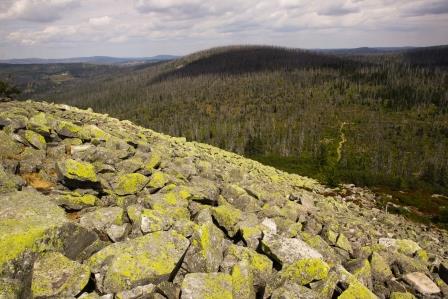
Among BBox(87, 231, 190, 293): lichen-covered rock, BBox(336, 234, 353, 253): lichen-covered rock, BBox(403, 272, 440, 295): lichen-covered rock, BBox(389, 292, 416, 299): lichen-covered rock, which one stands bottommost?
BBox(403, 272, 440, 295): lichen-covered rock

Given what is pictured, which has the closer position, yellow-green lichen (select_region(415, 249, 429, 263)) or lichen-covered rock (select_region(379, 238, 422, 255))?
yellow-green lichen (select_region(415, 249, 429, 263))

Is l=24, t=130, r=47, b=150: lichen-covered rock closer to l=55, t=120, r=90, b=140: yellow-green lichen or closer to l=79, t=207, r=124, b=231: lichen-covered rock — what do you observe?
l=55, t=120, r=90, b=140: yellow-green lichen

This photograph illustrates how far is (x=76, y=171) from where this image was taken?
56.7 feet

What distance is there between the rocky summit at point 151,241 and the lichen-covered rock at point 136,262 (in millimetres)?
37

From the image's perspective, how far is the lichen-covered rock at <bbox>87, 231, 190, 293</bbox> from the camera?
10914 millimetres

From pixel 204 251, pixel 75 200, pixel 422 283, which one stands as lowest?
pixel 422 283

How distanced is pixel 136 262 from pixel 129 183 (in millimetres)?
8028

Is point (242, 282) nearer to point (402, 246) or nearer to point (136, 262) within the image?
point (136, 262)

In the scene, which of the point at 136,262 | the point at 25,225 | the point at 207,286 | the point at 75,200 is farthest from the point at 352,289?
the point at 75,200

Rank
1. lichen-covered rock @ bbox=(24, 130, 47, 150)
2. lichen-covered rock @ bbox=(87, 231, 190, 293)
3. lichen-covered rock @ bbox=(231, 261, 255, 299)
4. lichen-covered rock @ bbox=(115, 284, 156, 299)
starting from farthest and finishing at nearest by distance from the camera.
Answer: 1. lichen-covered rock @ bbox=(24, 130, 47, 150)
2. lichen-covered rock @ bbox=(231, 261, 255, 299)
3. lichen-covered rock @ bbox=(87, 231, 190, 293)
4. lichen-covered rock @ bbox=(115, 284, 156, 299)

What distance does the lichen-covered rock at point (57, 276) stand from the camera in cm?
1008

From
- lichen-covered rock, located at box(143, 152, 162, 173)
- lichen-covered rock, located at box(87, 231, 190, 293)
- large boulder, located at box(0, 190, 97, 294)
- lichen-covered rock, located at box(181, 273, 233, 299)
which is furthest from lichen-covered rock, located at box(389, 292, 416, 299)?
lichen-covered rock, located at box(143, 152, 162, 173)

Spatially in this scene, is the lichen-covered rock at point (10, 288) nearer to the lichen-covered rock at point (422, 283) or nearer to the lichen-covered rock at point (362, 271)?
A: the lichen-covered rock at point (362, 271)

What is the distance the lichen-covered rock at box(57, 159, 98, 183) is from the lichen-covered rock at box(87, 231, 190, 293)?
6.40 m
